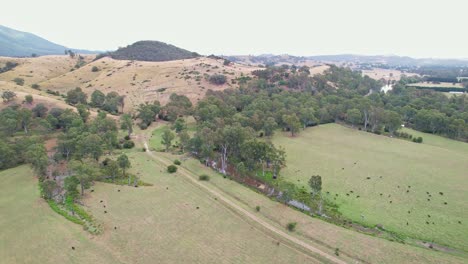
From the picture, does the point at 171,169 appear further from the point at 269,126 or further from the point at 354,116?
the point at 354,116

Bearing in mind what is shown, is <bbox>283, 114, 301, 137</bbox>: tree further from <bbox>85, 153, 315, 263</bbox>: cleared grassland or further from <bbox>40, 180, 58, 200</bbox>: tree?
<bbox>40, 180, 58, 200</bbox>: tree

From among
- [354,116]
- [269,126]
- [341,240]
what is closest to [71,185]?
[341,240]

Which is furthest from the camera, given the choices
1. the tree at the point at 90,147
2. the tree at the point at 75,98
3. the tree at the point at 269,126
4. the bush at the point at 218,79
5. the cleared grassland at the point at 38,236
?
the bush at the point at 218,79

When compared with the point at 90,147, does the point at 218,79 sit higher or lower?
higher

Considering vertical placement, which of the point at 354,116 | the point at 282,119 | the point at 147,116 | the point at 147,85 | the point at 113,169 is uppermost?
the point at 147,85

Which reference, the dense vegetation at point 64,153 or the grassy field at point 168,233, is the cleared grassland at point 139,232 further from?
the dense vegetation at point 64,153

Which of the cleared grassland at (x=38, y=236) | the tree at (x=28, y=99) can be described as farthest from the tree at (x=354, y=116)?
the tree at (x=28, y=99)

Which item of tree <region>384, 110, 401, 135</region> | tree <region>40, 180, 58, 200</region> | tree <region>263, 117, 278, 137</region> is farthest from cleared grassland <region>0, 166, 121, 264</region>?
tree <region>384, 110, 401, 135</region>

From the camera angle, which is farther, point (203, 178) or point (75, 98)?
point (75, 98)
